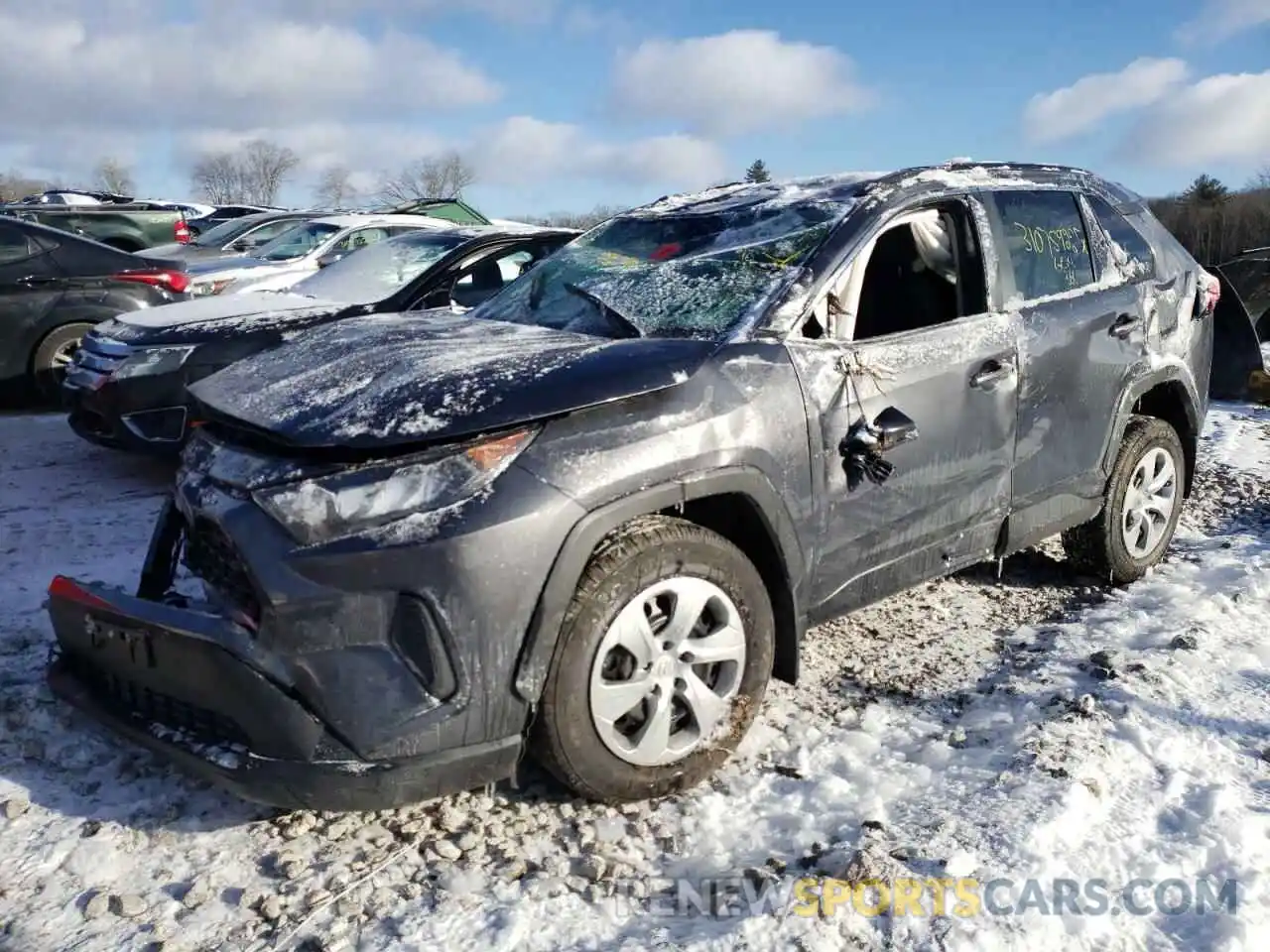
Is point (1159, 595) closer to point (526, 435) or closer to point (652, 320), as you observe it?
point (652, 320)

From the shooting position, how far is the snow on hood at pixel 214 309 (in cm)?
553

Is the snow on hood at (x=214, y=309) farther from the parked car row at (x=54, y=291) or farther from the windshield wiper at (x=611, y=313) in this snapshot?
the windshield wiper at (x=611, y=313)

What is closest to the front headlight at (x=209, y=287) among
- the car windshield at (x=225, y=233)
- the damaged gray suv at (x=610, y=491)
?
the damaged gray suv at (x=610, y=491)

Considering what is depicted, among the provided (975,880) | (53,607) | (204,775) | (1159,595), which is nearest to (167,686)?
(204,775)

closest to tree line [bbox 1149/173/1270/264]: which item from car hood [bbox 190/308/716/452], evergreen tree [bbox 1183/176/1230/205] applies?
evergreen tree [bbox 1183/176/1230/205]

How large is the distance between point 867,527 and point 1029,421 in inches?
37.2

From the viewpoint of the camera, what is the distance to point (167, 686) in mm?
2480

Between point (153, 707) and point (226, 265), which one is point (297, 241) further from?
point (153, 707)

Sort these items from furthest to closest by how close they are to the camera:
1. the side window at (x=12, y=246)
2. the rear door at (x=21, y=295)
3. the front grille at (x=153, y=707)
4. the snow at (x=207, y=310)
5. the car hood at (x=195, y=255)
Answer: the car hood at (x=195, y=255) < the side window at (x=12, y=246) < the rear door at (x=21, y=295) < the snow at (x=207, y=310) < the front grille at (x=153, y=707)

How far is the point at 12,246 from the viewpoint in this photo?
732cm

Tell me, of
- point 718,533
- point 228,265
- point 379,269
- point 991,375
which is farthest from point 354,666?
point 228,265

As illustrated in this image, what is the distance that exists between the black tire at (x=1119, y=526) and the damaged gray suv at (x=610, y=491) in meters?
0.33

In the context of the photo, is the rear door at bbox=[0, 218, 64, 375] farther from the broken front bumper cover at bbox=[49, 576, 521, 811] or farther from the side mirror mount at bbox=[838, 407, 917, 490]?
the side mirror mount at bbox=[838, 407, 917, 490]

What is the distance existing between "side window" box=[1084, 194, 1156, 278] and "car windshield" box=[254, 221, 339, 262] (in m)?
7.97
